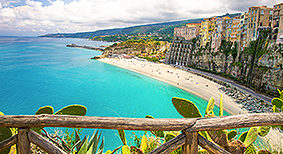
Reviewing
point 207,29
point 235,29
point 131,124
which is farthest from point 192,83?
point 131,124

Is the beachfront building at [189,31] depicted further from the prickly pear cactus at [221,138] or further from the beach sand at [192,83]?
the prickly pear cactus at [221,138]

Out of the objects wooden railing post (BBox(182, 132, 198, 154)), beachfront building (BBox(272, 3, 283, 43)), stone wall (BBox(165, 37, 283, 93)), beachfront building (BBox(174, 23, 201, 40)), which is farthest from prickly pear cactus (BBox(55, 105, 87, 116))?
beachfront building (BBox(174, 23, 201, 40))

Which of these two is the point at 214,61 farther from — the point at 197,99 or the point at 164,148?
the point at 164,148

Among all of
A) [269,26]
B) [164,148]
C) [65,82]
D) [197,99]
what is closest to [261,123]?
[164,148]

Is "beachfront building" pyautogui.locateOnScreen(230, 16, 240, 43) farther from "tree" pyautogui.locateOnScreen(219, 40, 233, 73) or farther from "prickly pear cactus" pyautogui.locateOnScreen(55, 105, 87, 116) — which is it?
"prickly pear cactus" pyautogui.locateOnScreen(55, 105, 87, 116)

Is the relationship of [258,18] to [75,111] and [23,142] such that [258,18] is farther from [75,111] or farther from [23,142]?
[23,142]

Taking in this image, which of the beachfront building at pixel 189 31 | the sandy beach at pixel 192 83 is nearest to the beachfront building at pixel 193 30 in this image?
the beachfront building at pixel 189 31

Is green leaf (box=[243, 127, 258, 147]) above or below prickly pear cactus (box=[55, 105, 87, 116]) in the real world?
below
